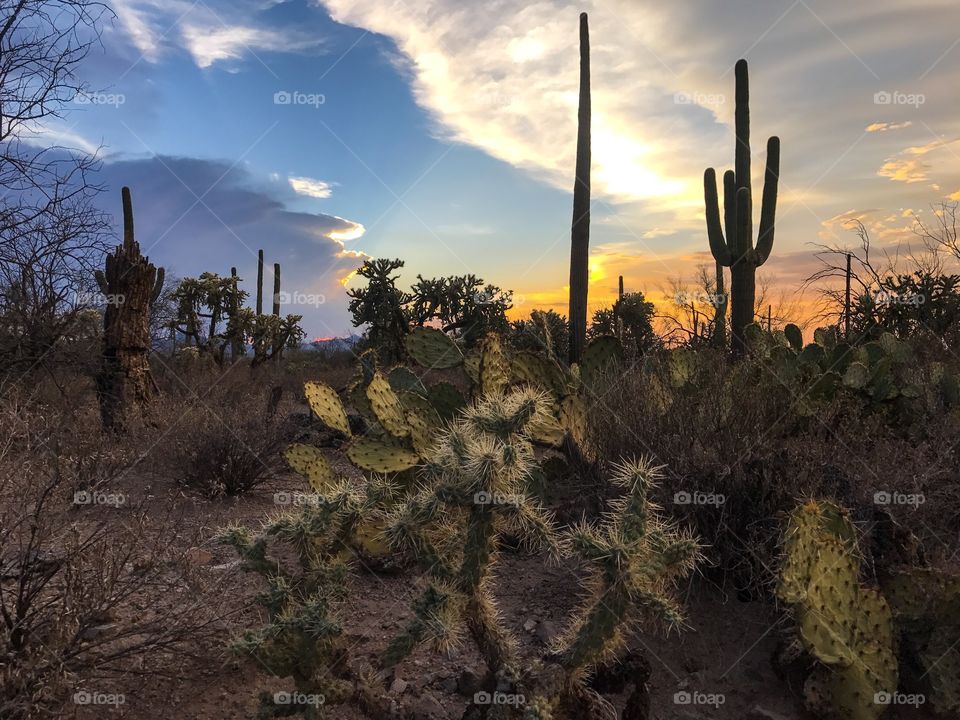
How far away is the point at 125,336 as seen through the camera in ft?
29.4

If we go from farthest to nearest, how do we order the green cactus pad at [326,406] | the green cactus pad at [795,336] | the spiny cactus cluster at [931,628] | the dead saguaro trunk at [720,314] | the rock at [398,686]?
1. the dead saguaro trunk at [720,314]
2. the green cactus pad at [795,336]
3. the green cactus pad at [326,406]
4. the rock at [398,686]
5. the spiny cactus cluster at [931,628]

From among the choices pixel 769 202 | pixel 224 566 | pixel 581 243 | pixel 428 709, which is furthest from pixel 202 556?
pixel 769 202

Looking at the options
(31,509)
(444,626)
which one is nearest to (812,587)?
(444,626)

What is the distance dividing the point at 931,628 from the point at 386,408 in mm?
3533

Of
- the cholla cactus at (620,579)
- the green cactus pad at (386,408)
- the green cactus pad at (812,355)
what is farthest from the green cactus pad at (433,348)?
the cholla cactus at (620,579)

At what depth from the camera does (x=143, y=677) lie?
10.2 ft

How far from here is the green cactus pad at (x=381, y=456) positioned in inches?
195

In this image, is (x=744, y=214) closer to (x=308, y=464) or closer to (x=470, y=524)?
(x=308, y=464)

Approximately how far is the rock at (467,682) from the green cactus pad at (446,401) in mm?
2321

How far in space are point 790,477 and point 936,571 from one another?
894 millimetres

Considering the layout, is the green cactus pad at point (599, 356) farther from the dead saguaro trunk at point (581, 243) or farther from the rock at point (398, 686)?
the dead saguaro trunk at point (581, 243)

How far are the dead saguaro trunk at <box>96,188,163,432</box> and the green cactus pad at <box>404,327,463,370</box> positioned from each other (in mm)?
4223

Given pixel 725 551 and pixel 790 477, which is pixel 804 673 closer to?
pixel 725 551

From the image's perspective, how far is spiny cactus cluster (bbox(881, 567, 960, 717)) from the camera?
3150mm
